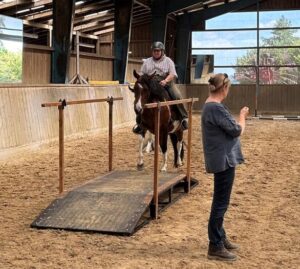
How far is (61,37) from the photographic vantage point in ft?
48.1

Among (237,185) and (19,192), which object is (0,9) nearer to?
(19,192)

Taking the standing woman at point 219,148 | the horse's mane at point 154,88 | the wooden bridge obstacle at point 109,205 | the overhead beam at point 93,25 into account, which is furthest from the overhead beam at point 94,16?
the standing woman at point 219,148

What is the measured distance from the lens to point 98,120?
1490cm

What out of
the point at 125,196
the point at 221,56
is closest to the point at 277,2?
the point at 221,56

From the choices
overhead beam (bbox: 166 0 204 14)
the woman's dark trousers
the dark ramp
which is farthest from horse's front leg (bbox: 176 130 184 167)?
overhead beam (bbox: 166 0 204 14)

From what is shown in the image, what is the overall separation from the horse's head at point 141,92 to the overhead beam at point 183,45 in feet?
65.3

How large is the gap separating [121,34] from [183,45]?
9.29 meters

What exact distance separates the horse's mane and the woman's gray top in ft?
11.6

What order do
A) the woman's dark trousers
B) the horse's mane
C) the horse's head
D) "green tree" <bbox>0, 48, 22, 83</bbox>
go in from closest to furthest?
the woman's dark trousers
the horse's head
the horse's mane
"green tree" <bbox>0, 48, 22, 83</bbox>

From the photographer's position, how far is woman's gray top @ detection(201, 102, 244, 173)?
14.4ft

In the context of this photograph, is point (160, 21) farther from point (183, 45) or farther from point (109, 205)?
point (109, 205)

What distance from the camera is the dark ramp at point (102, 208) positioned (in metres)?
5.38

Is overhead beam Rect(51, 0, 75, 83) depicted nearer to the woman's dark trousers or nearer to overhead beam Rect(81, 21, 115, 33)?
overhead beam Rect(81, 21, 115, 33)

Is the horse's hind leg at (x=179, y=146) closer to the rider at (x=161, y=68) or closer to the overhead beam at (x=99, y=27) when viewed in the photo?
the rider at (x=161, y=68)
